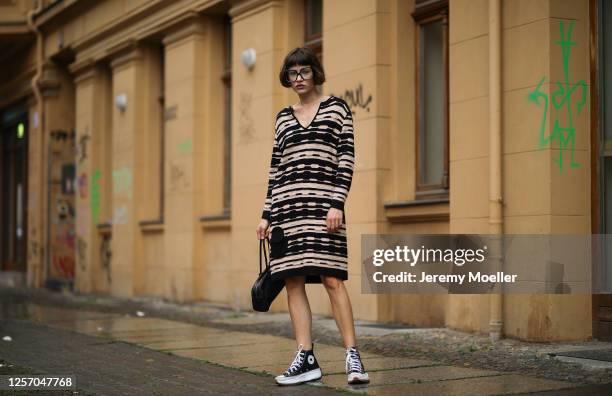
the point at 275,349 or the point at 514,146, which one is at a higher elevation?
the point at 514,146

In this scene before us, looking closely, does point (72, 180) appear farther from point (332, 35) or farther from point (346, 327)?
point (346, 327)

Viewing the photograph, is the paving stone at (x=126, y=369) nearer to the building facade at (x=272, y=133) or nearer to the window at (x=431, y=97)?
the building facade at (x=272, y=133)

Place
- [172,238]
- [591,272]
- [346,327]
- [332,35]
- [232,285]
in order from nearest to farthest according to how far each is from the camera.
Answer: [346,327] < [591,272] < [332,35] < [232,285] < [172,238]

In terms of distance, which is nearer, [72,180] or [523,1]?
[523,1]

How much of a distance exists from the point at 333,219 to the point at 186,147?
931cm

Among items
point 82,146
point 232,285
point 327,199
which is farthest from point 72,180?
point 327,199

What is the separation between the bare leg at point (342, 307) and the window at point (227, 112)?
8.53 m

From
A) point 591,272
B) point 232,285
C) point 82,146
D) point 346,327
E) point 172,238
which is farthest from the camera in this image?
point 82,146

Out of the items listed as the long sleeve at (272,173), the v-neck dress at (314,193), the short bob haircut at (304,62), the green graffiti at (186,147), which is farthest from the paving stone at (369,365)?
the green graffiti at (186,147)

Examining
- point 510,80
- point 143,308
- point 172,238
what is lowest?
point 143,308

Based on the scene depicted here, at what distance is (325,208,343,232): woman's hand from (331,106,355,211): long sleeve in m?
0.04

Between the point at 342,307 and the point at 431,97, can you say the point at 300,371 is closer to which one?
the point at 342,307

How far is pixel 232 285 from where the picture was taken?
13562mm

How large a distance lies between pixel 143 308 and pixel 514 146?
7.17 meters
